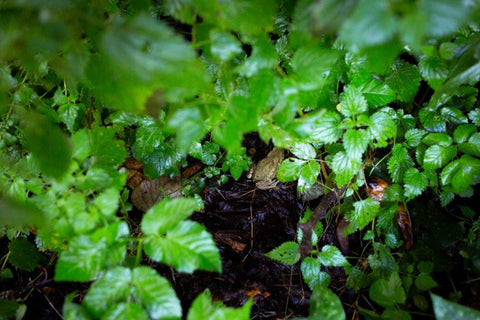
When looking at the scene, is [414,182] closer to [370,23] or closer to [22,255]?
[370,23]

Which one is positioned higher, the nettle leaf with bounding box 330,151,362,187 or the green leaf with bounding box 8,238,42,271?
the nettle leaf with bounding box 330,151,362,187

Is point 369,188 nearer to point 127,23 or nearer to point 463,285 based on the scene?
point 463,285

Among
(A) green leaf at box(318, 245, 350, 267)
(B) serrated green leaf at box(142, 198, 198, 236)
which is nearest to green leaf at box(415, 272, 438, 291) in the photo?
(A) green leaf at box(318, 245, 350, 267)

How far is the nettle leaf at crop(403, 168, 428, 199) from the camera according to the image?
165 cm

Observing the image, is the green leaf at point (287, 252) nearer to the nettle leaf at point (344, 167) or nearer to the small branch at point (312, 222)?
the small branch at point (312, 222)

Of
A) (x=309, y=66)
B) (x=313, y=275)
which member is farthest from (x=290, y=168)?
(x=309, y=66)

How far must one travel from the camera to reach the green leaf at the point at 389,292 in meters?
1.41

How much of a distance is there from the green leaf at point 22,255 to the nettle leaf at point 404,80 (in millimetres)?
2097

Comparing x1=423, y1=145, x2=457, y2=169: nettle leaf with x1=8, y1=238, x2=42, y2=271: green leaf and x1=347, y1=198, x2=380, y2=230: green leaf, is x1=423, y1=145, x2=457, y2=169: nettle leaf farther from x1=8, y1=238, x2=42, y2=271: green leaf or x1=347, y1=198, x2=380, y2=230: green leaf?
x1=8, y1=238, x2=42, y2=271: green leaf

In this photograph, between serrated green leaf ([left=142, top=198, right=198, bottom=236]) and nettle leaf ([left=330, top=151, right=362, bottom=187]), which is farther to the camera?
nettle leaf ([left=330, top=151, right=362, bottom=187])

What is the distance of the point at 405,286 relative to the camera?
5.01 feet

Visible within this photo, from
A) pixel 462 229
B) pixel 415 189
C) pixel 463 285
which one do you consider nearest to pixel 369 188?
pixel 415 189

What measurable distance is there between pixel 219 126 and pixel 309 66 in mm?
393

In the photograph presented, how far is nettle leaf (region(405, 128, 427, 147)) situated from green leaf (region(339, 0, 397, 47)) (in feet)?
3.61
